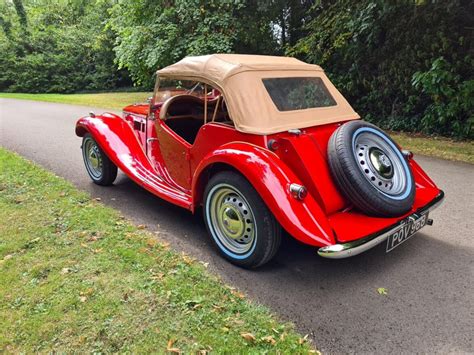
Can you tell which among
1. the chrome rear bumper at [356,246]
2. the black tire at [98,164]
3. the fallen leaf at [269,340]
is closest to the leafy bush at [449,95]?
the chrome rear bumper at [356,246]

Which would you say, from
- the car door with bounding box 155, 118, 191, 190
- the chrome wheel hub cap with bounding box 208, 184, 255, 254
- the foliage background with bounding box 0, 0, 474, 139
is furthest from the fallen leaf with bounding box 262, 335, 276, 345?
the foliage background with bounding box 0, 0, 474, 139

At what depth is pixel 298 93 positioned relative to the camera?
3.67 meters

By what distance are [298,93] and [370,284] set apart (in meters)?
1.88

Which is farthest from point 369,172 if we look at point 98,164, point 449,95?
point 449,95

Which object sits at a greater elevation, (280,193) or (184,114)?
(184,114)

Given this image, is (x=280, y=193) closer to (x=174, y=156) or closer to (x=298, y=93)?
(x=298, y=93)

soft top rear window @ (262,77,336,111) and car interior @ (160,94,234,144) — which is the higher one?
soft top rear window @ (262,77,336,111)

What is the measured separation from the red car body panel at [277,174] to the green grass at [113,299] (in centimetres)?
62

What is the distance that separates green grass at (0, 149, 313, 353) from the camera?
2.35m

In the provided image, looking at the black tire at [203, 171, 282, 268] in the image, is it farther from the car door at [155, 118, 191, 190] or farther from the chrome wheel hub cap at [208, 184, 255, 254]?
the car door at [155, 118, 191, 190]

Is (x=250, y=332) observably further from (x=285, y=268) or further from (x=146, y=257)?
(x=146, y=257)

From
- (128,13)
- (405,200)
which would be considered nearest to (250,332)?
(405,200)

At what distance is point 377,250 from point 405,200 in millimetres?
669

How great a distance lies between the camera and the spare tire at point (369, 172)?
2.94m
